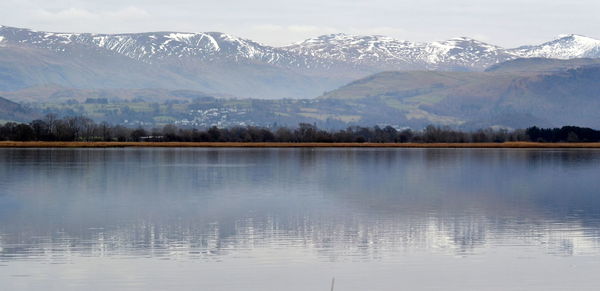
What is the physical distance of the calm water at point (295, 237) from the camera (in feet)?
92.7

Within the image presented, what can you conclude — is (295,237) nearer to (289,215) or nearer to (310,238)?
(310,238)

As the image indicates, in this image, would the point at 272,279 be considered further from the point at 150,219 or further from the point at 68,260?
the point at 150,219

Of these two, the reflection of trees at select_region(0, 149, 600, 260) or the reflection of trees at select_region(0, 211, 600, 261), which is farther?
the reflection of trees at select_region(0, 149, 600, 260)

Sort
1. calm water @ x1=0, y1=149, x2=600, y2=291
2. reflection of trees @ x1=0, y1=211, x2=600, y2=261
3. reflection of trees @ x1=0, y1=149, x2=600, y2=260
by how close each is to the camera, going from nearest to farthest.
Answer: calm water @ x1=0, y1=149, x2=600, y2=291 → reflection of trees @ x1=0, y1=211, x2=600, y2=261 → reflection of trees @ x1=0, y1=149, x2=600, y2=260

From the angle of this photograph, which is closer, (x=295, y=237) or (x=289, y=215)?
(x=295, y=237)

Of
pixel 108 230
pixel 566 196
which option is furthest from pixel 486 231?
pixel 566 196

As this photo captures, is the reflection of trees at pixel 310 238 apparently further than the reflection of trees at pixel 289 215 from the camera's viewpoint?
No

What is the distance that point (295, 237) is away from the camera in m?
37.1

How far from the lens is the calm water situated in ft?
92.7

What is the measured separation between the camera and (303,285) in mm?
27391

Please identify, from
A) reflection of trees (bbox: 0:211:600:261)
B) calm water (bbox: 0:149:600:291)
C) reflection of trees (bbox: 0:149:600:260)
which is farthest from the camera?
reflection of trees (bbox: 0:149:600:260)

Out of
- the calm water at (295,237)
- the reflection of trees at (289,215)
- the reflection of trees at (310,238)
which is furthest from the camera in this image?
the reflection of trees at (289,215)

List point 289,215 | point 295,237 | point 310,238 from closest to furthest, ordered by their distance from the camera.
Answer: point 310,238
point 295,237
point 289,215

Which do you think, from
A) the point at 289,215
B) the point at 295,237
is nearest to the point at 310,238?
the point at 295,237
